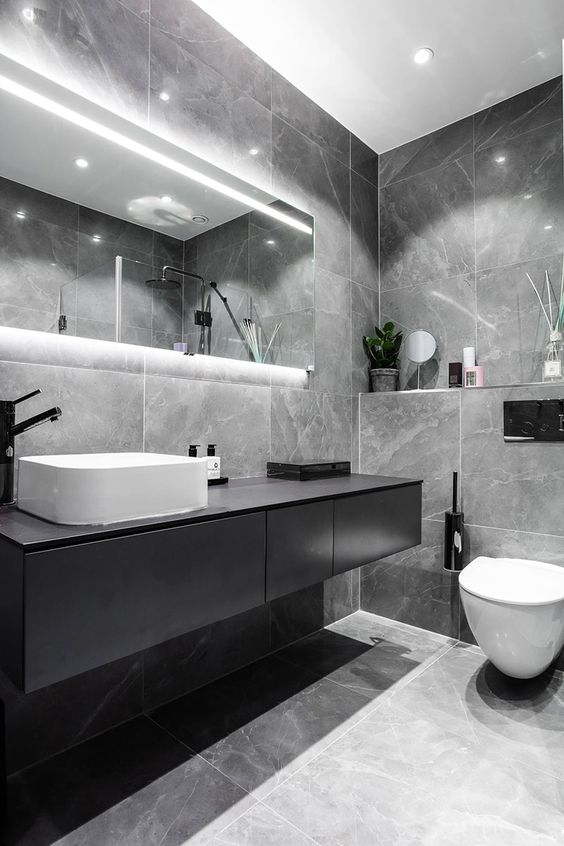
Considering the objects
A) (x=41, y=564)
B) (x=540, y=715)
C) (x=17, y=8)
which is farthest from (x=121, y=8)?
(x=540, y=715)

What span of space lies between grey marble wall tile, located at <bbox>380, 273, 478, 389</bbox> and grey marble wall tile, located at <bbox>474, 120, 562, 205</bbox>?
45 cm

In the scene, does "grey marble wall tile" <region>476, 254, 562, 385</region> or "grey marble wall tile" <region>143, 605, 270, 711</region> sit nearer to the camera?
"grey marble wall tile" <region>143, 605, 270, 711</region>

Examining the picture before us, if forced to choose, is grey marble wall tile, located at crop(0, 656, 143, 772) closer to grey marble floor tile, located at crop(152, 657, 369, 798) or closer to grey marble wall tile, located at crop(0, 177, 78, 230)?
grey marble floor tile, located at crop(152, 657, 369, 798)

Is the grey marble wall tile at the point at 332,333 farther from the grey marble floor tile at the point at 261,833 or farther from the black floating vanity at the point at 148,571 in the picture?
the grey marble floor tile at the point at 261,833

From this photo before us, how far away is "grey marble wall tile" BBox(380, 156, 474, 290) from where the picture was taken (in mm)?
2715

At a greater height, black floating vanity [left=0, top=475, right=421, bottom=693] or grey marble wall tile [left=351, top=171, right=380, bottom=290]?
grey marble wall tile [left=351, top=171, right=380, bottom=290]

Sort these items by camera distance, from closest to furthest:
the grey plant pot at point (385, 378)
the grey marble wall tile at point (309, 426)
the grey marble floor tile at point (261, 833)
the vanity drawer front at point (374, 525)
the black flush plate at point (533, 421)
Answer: the grey marble floor tile at point (261, 833) → the vanity drawer front at point (374, 525) → the black flush plate at point (533, 421) → the grey marble wall tile at point (309, 426) → the grey plant pot at point (385, 378)

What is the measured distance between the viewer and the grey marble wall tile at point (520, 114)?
243 cm

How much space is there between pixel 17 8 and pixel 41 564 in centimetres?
162

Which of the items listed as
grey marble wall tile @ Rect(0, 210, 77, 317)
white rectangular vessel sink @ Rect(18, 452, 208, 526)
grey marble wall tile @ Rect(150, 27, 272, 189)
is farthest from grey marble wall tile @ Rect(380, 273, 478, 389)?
grey marble wall tile @ Rect(0, 210, 77, 317)

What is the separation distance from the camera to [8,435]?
138 cm

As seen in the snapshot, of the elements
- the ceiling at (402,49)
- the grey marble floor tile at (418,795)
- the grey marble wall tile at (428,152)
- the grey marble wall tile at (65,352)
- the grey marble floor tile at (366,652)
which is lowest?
the grey marble floor tile at (366,652)

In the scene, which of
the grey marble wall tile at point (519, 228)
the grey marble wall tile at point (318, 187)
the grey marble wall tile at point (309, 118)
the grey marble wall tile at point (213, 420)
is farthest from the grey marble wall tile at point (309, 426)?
the grey marble wall tile at point (309, 118)

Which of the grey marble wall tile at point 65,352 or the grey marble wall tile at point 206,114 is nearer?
the grey marble wall tile at point 65,352
